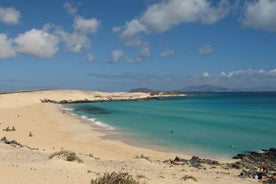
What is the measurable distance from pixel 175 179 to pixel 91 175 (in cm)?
378

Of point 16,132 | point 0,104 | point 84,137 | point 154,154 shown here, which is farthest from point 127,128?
point 0,104

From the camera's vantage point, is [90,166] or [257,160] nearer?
[90,166]

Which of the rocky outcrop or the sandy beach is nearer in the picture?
the sandy beach

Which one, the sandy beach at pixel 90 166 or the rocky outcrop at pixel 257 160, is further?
the rocky outcrop at pixel 257 160

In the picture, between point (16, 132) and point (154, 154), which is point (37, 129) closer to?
point (16, 132)

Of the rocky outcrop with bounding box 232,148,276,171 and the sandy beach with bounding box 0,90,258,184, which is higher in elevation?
the sandy beach with bounding box 0,90,258,184

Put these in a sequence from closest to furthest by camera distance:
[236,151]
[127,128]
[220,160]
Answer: [220,160]
[236,151]
[127,128]

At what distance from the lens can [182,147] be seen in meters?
33.3

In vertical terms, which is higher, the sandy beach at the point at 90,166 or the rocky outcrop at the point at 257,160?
the sandy beach at the point at 90,166

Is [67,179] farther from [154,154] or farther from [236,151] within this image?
[236,151]

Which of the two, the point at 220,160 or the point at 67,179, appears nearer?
the point at 67,179

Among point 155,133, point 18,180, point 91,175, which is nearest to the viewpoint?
point 18,180

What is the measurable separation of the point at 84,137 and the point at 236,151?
1414 centimetres

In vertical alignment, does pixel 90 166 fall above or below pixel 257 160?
above
